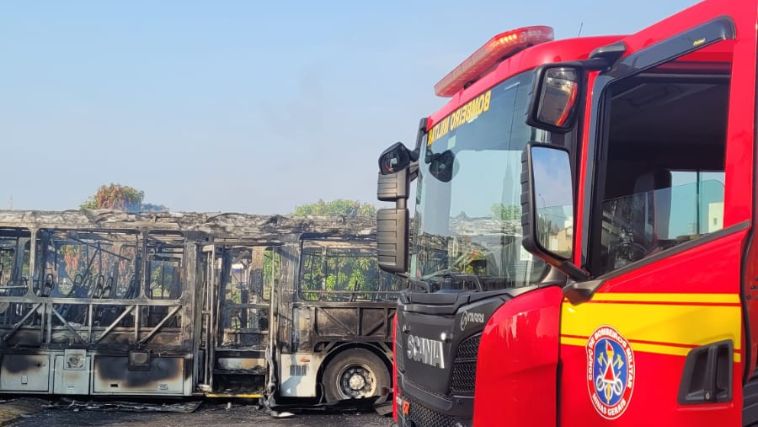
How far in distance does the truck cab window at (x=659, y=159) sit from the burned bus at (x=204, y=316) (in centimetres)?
793

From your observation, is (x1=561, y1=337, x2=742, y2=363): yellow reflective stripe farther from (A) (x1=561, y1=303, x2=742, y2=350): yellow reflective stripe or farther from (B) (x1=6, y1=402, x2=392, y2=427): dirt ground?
(B) (x1=6, y1=402, x2=392, y2=427): dirt ground

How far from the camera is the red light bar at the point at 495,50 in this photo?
3.86 metres

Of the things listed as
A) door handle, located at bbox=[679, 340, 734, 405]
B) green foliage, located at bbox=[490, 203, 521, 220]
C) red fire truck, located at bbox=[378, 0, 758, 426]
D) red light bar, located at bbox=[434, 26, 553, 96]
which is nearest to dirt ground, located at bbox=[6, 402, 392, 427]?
red fire truck, located at bbox=[378, 0, 758, 426]

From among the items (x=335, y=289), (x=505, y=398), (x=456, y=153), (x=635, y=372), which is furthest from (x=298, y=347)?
(x=635, y=372)

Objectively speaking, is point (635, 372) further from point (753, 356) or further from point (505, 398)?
point (505, 398)

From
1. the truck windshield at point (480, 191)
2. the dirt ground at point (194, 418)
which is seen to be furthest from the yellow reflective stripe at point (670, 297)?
the dirt ground at point (194, 418)

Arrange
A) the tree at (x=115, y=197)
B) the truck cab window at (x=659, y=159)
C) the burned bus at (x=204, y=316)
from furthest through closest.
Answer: the tree at (x=115, y=197)
the burned bus at (x=204, y=316)
the truck cab window at (x=659, y=159)

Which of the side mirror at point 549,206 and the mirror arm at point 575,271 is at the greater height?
the side mirror at point 549,206

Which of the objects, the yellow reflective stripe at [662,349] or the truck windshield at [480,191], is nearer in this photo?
the yellow reflective stripe at [662,349]

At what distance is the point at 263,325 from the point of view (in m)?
11.8

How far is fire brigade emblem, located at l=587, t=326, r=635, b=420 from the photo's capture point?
2.69m

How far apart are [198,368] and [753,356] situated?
31.9 feet

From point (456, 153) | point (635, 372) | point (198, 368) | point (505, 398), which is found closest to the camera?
point (635, 372)

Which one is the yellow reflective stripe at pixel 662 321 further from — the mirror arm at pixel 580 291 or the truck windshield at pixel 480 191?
the truck windshield at pixel 480 191
